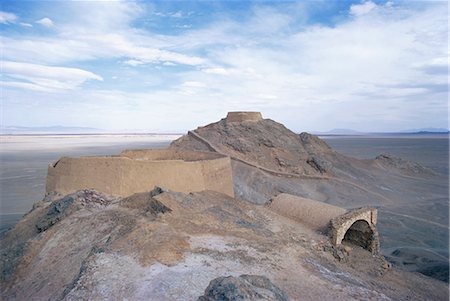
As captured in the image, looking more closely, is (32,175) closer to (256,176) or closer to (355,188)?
(256,176)

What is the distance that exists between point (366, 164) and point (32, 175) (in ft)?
90.3

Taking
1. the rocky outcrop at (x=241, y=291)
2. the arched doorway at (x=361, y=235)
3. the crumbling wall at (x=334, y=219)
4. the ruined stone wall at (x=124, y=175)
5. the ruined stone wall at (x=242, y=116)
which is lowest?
the arched doorway at (x=361, y=235)

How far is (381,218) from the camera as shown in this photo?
20.5 meters

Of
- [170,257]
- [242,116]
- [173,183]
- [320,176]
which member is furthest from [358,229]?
[242,116]

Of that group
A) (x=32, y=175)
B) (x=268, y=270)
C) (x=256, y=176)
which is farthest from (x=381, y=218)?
(x=32, y=175)

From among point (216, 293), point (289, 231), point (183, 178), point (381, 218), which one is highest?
point (183, 178)

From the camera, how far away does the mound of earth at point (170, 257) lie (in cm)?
617

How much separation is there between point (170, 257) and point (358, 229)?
8.25 meters

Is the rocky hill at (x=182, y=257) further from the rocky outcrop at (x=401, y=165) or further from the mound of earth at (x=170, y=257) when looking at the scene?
the rocky outcrop at (x=401, y=165)

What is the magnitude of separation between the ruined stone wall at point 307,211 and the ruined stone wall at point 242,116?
16806mm

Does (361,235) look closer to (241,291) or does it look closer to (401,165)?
(241,291)

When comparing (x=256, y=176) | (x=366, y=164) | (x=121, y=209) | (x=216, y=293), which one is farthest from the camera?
(x=366, y=164)

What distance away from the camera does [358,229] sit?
12992 mm

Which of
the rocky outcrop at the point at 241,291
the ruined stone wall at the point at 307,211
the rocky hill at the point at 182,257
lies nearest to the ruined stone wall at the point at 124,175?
the rocky hill at the point at 182,257
